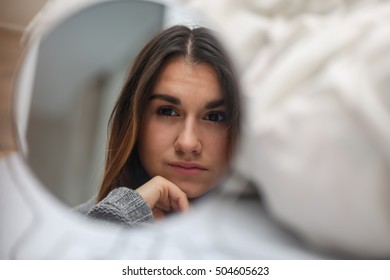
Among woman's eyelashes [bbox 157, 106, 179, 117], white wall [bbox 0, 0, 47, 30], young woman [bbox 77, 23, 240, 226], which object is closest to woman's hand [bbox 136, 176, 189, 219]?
young woman [bbox 77, 23, 240, 226]

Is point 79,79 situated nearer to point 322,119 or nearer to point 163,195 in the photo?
point 163,195

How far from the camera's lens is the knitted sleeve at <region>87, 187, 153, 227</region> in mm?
759

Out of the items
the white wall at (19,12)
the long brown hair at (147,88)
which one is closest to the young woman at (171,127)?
the long brown hair at (147,88)

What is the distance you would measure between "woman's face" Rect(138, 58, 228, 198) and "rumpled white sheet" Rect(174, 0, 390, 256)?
0.05m

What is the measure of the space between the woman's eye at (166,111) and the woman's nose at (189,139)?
3 centimetres

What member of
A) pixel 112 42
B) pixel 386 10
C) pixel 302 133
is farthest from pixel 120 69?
pixel 386 10

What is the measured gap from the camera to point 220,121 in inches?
29.7

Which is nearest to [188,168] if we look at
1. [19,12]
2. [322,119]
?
[322,119]

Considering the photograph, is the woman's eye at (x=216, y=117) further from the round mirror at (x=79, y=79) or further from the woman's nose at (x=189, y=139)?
the round mirror at (x=79, y=79)

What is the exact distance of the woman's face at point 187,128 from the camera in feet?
2.45

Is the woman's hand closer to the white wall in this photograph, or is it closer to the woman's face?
the woman's face

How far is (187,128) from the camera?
75cm
